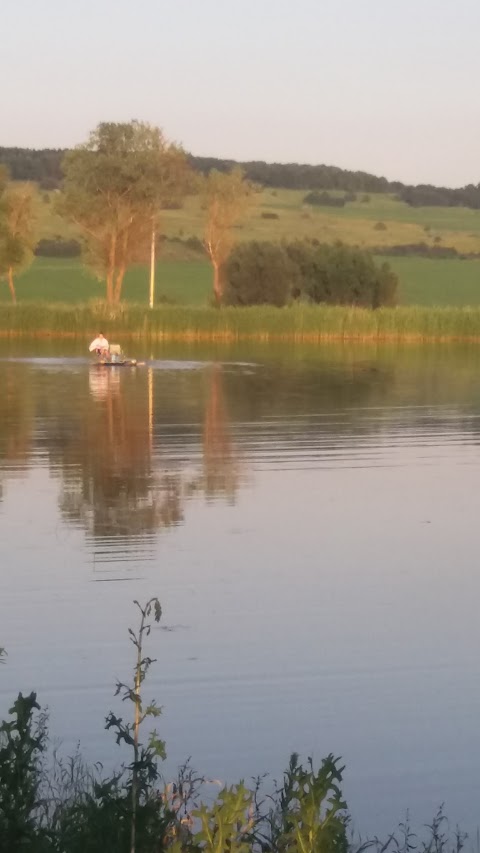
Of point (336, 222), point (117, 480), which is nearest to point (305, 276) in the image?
point (336, 222)

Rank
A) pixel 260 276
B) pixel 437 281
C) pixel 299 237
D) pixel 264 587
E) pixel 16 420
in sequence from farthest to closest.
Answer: pixel 299 237 → pixel 437 281 → pixel 260 276 → pixel 16 420 → pixel 264 587

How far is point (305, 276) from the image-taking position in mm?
84188

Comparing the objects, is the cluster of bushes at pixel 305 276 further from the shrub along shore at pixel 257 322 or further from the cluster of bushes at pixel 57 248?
the cluster of bushes at pixel 57 248

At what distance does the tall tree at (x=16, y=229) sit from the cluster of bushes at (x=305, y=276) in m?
11.0

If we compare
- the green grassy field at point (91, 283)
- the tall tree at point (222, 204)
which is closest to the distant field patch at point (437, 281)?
the green grassy field at point (91, 283)

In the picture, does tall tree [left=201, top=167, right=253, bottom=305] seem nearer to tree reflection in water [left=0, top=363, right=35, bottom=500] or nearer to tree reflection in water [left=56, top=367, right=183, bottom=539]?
tree reflection in water [left=0, top=363, right=35, bottom=500]

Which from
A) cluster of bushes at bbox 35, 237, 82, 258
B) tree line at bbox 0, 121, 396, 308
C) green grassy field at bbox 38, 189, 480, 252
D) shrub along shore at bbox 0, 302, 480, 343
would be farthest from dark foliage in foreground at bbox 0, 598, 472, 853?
cluster of bushes at bbox 35, 237, 82, 258

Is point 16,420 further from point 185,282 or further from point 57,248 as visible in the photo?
point 57,248

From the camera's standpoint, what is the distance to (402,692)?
329 inches

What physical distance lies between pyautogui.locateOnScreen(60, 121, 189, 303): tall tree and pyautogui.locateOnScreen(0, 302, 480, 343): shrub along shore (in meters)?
14.7

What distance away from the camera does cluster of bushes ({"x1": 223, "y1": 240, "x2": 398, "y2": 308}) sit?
270 feet

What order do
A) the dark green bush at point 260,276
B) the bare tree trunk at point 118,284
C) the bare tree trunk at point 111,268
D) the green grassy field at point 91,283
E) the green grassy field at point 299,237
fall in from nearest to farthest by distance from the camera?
the bare tree trunk at point 118,284 < the bare tree trunk at point 111,268 < the dark green bush at point 260,276 < the green grassy field at point 91,283 < the green grassy field at point 299,237

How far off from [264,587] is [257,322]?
47575 millimetres

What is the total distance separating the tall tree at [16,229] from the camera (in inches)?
3041
